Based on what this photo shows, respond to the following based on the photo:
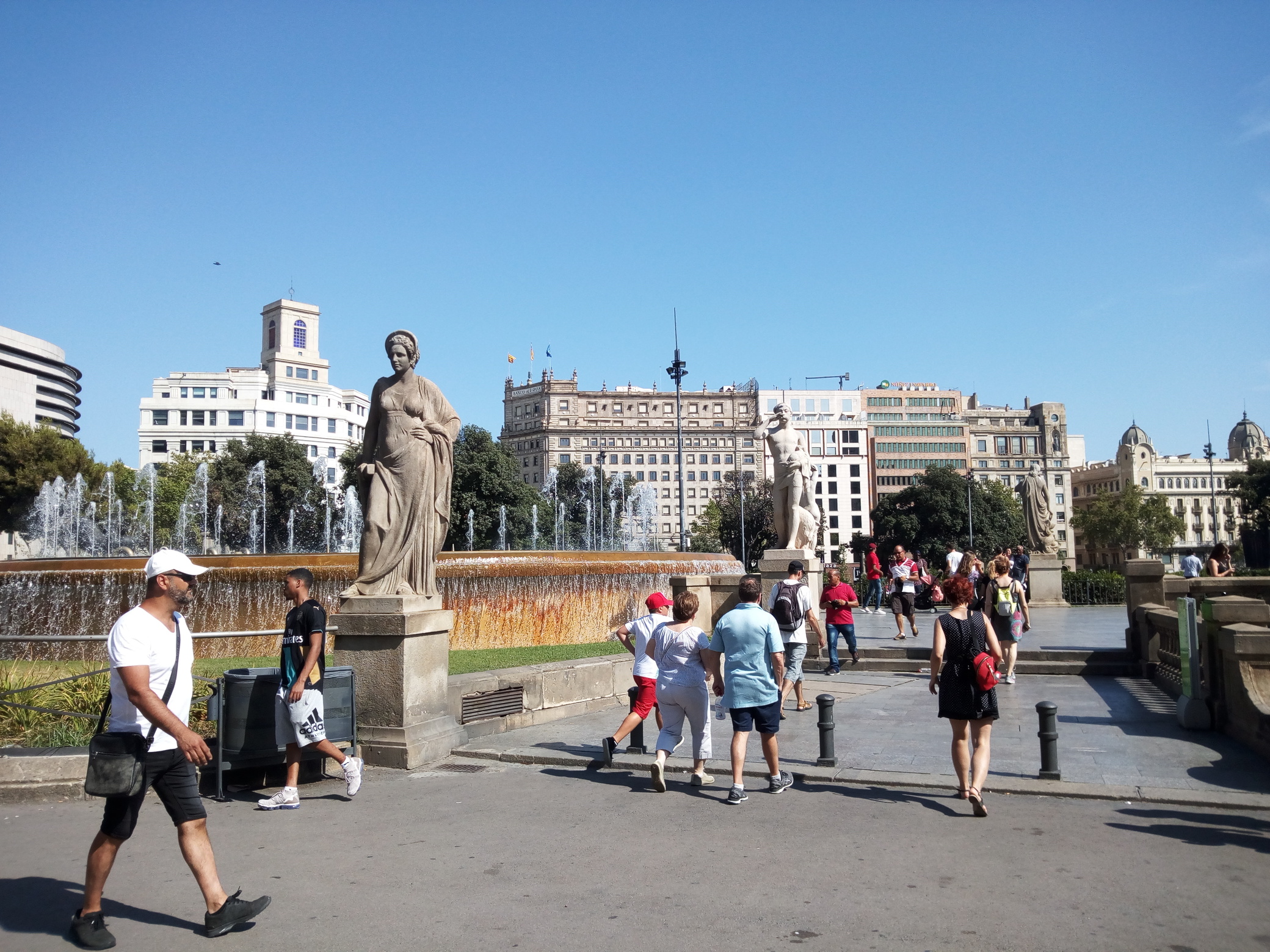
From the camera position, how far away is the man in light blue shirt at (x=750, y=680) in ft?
24.9

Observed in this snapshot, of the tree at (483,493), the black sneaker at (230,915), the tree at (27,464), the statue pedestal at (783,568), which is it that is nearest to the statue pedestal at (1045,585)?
the statue pedestal at (783,568)

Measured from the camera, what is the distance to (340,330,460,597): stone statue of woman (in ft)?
30.1

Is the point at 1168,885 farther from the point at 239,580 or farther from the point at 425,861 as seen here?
the point at 239,580

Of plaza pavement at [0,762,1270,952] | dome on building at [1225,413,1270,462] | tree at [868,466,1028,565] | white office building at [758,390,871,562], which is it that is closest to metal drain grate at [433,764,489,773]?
plaza pavement at [0,762,1270,952]

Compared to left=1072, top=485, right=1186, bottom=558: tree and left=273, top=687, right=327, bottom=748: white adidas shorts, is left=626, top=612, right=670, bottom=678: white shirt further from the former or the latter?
left=1072, top=485, right=1186, bottom=558: tree

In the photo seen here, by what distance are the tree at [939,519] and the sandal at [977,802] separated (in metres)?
79.9

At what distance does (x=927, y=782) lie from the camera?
7.81m

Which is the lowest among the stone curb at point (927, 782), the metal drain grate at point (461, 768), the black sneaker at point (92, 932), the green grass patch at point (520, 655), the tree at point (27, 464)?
the metal drain grate at point (461, 768)

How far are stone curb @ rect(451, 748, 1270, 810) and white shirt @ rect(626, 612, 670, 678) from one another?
0.86 metres

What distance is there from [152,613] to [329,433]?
4545 inches

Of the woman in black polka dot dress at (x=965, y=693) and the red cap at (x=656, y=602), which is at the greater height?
the red cap at (x=656, y=602)

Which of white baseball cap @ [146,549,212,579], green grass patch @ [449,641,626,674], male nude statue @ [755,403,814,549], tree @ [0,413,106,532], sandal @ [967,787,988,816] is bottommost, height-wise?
sandal @ [967,787,988,816]

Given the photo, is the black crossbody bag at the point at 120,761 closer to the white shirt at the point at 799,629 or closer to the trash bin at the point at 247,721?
the trash bin at the point at 247,721

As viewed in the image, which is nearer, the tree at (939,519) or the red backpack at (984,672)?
the red backpack at (984,672)
